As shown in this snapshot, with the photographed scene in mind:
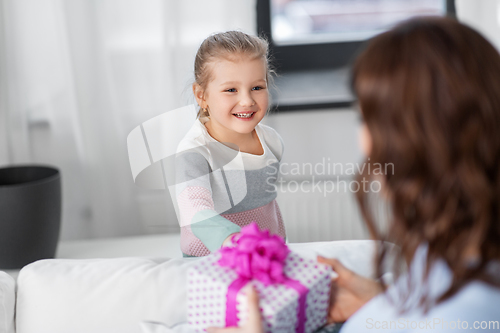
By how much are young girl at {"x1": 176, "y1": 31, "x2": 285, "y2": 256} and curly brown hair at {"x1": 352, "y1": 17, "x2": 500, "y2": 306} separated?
0.54 m

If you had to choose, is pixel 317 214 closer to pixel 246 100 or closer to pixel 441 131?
pixel 246 100

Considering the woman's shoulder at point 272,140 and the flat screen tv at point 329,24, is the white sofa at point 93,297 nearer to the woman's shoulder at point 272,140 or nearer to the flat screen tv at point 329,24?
the woman's shoulder at point 272,140

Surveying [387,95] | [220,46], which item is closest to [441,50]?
[387,95]

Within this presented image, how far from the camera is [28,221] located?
1435 millimetres

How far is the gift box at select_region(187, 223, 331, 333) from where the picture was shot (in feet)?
2.23

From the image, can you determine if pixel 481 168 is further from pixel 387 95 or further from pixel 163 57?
pixel 163 57

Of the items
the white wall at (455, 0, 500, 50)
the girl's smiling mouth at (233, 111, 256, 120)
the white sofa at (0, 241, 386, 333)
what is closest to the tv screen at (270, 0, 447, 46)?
the white wall at (455, 0, 500, 50)

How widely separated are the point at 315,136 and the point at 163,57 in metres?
0.64

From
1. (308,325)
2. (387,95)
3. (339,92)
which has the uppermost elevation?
(387,95)

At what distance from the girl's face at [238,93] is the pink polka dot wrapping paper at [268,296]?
459 mm

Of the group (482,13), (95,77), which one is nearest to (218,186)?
(95,77)

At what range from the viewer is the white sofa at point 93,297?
85 centimetres

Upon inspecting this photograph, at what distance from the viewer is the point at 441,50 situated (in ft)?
1.77

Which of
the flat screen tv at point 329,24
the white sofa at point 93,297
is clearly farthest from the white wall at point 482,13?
the white sofa at point 93,297
